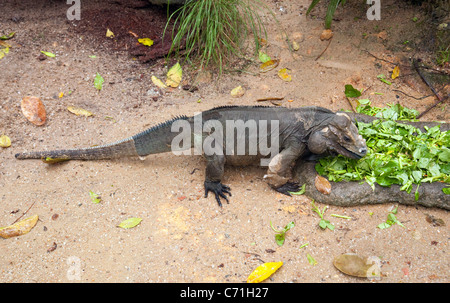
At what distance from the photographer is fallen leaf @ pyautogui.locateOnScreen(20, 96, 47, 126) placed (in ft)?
17.7

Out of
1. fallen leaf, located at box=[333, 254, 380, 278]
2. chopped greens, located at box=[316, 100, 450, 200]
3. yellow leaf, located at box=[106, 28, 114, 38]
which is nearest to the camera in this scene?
fallen leaf, located at box=[333, 254, 380, 278]

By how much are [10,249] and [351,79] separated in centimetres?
561

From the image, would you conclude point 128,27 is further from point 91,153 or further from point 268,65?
point 91,153

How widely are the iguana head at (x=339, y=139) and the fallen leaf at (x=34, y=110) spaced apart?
163 inches

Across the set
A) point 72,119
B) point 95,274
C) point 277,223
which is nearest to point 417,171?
point 277,223

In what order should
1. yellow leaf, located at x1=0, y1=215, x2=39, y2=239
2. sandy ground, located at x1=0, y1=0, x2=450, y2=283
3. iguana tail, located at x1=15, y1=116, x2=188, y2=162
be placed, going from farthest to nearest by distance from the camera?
1. iguana tail, located at x1=15, y1=116, x2=188, y2=162
2. yellow leaf, located at x1=0, y1=215, x2=39, y2=239
3. sandy ground, located at x1=0, y1=0, x2=450, y2=283

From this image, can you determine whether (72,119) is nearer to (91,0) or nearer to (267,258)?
(91,0)

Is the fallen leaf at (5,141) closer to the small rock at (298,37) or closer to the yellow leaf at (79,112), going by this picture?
the yellow leaf at (79,112)

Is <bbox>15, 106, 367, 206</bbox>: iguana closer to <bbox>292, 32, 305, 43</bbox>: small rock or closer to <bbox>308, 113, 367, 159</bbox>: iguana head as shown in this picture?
<bbox>308, 113, 367, 159</bbox>: iguana head

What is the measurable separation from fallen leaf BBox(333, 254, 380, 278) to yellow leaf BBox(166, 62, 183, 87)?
4.07m

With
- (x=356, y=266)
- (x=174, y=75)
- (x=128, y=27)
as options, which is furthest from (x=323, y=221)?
(x=128, y=27)

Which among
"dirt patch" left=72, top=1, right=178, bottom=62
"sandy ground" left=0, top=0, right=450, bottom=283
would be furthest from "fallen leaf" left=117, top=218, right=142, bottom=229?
"dirt patch" left=72, top=1, right=178, bottom=62

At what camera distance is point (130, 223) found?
13.4 ft

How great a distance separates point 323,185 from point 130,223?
7.79 ft
